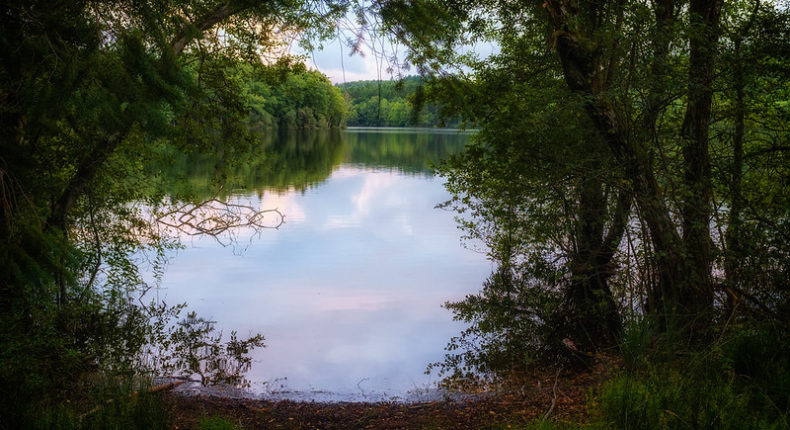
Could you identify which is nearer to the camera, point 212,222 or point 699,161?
point 699,161

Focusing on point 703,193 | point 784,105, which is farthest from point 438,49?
point 784,105

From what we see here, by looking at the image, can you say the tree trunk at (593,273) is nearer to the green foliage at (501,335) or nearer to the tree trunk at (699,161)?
the green foliage at (501,335)

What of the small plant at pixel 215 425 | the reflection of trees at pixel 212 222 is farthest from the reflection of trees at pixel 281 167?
the small plant at pixel 215 425

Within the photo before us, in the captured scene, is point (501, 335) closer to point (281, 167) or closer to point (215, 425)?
point (215, 425)

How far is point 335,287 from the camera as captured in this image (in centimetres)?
1295

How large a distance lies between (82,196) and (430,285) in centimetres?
725

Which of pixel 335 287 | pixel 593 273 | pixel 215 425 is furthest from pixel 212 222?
pixel 215 425

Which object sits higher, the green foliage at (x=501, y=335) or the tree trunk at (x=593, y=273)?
the tree trunk at (x=593, y=273)

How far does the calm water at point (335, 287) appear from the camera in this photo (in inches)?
336

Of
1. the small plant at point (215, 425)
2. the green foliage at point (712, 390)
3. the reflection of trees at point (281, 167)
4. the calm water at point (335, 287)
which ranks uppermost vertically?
the reflection of trees at point (281, 167)

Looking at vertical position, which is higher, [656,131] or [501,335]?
[656,131]

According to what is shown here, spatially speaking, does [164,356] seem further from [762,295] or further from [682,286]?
[762,295]

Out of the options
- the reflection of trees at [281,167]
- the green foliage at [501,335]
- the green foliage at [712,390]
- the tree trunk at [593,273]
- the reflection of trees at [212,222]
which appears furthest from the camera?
the reflection of trees at [281,167]

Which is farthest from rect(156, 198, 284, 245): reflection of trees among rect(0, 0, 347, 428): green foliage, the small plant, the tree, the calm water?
the small plant
